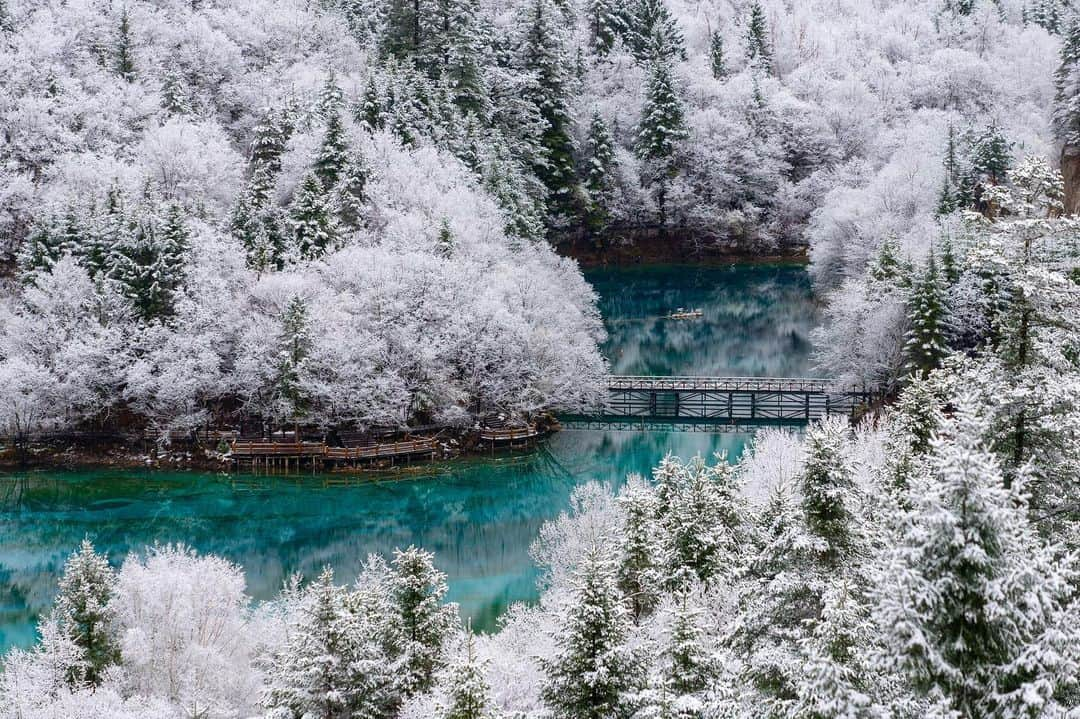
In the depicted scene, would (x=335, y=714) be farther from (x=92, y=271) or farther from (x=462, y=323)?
(x=92, y=271)

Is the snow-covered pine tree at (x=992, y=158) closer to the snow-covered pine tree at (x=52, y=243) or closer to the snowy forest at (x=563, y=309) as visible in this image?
the snowy forest at (x=563, y=309)

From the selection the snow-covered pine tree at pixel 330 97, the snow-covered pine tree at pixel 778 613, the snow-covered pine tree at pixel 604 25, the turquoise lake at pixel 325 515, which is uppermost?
the snow-covered pine tree at pixel 604 25

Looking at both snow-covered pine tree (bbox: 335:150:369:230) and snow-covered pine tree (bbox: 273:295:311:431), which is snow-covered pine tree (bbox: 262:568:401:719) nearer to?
snow-covered pine tree (bbox: 273:295:311:431)

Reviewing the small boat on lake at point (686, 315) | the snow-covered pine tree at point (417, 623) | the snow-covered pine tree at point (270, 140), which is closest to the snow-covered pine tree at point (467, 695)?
the snow-covered pine tree at point (417, 623)

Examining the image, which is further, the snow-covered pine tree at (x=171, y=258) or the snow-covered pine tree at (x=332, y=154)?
the snow-covered pine tree at (x=332, y=154)

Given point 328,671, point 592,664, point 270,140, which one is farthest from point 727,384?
point 592,664

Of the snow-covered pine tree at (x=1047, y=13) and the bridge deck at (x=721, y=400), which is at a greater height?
the snow-covered pine tree at (x=1047, y=13)

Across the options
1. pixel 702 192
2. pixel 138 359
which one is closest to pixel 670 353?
pixel 702 192
